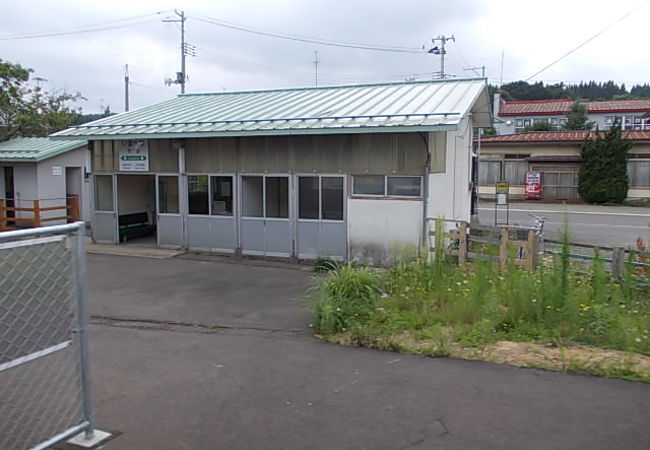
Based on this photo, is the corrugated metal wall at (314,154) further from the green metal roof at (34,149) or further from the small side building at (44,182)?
the small side building at (44,182)

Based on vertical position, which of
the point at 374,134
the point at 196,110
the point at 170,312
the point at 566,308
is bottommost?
the point at 170,312

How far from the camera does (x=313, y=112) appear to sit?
1427cm

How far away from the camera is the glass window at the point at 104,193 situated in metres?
Result: 16.4

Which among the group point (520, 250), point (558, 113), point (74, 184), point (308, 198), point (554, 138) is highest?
point (558, 113)

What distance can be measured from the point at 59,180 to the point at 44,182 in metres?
0.66

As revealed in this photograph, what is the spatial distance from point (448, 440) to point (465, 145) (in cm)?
1367

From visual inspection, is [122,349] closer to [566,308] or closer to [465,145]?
[566,308]

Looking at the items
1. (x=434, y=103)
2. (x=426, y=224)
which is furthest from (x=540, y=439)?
(x=434, y=103)

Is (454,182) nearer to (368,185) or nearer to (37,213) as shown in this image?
(368,185)

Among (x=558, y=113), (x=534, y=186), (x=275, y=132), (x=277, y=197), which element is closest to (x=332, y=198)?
(x=277, y=197)

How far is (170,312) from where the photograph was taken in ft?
29.3

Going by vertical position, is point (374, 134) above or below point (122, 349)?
above

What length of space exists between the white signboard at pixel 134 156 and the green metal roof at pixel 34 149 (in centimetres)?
402

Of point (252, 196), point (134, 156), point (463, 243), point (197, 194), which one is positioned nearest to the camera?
point (463, 243)
